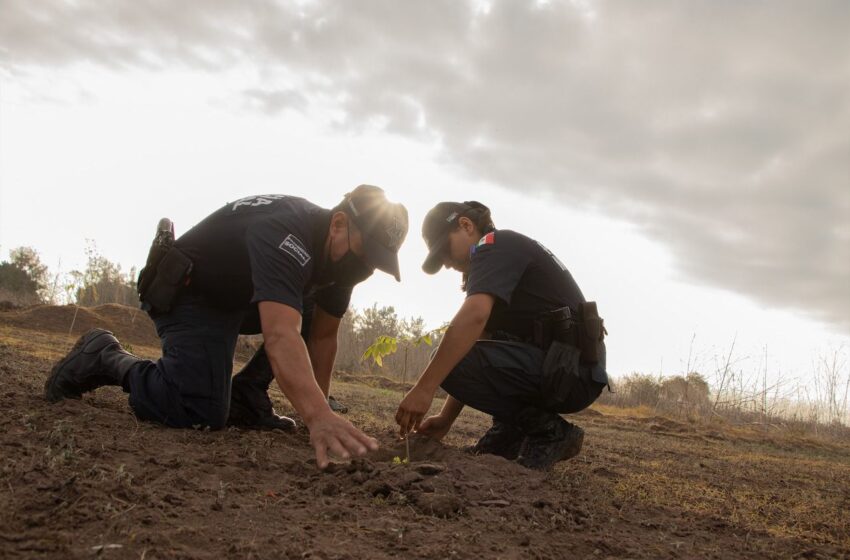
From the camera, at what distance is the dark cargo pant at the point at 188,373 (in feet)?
10.0

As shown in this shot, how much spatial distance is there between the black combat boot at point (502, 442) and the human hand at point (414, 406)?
73 centimetres

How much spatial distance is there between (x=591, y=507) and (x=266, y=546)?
1397 mm

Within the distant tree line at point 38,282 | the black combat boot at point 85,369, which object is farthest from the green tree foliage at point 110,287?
the black combat boot at point 85,369

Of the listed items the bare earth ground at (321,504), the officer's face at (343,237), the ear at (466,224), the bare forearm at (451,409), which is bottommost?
the bare earth ground at (321,504)

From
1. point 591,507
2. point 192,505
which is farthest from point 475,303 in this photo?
point 192,505

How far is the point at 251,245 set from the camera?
261cm

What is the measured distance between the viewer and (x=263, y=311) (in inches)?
94.8

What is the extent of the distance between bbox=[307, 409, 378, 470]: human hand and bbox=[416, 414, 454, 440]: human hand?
142 cm

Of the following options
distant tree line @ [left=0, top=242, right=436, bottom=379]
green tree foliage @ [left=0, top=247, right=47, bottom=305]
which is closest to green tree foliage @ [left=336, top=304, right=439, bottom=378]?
distant tree line @ [left=0, top=242, right=436, bottom=379]

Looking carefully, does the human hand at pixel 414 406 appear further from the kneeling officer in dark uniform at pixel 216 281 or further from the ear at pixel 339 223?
the ear at pixel 339 223

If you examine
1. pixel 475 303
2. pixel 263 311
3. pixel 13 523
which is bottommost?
pixel 13 523

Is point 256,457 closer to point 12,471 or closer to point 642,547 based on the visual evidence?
point 12,471

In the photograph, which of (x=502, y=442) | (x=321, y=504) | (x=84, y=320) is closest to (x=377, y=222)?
(x=321, y=504)

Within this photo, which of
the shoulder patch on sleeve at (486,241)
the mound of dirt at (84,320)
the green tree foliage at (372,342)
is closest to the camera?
the shoulder patch on sleeve at (486,241)
